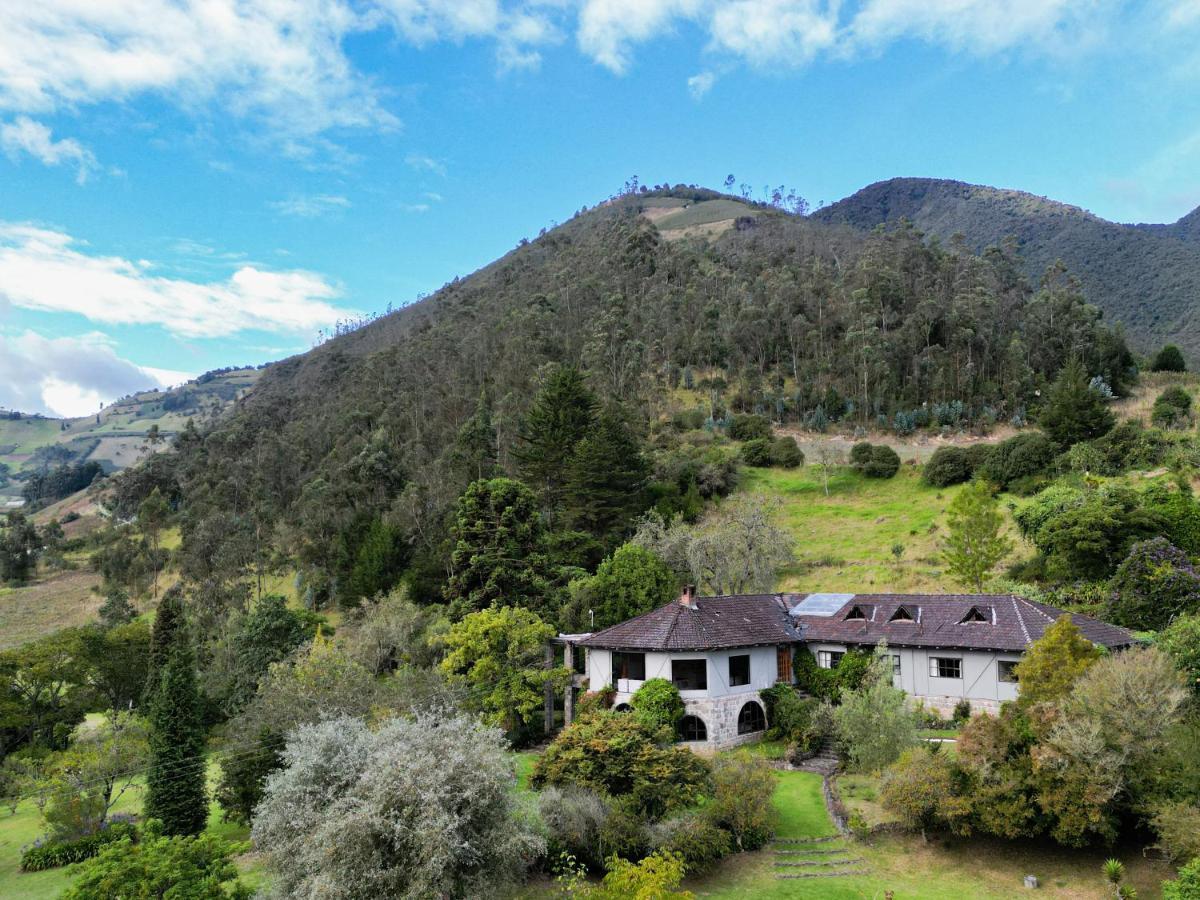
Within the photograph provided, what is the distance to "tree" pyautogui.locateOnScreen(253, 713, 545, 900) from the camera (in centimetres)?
1612

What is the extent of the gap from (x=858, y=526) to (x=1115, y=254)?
378 feet

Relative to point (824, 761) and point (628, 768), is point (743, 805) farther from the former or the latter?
point (824, 761)

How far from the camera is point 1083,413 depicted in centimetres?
5297

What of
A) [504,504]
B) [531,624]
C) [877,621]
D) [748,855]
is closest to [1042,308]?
[877,621]

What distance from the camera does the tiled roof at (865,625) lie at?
2912cm

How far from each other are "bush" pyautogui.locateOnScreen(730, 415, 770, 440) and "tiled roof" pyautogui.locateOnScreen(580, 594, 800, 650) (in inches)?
1469

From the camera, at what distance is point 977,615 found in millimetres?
30469

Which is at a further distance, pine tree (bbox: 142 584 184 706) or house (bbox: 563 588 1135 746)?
pine tree (bbox: 142 584 184 706)

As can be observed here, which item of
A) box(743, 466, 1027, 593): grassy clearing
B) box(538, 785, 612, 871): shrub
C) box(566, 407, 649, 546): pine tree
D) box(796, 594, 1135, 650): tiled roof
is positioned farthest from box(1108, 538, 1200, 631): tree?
box(566, 407, 649, 546): pine tree

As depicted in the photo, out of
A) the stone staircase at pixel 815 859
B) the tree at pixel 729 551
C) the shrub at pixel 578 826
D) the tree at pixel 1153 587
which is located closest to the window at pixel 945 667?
the tree at pixel 1153 587

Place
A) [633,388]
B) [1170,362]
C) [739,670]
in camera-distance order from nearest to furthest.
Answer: [739,670]
[1170,362]
[633,388]

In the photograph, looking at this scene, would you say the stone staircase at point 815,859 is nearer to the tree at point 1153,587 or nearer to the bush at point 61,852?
the tree at point 1153,587

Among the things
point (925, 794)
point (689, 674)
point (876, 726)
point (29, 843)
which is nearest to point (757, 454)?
point (689, 674)

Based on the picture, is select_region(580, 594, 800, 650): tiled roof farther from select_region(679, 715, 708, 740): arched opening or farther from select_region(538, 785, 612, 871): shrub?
select_region(538, 785, 612, 871): shrub
